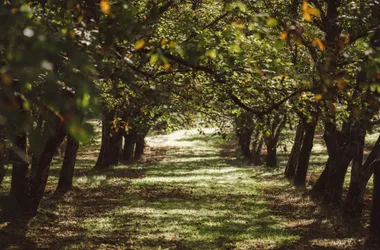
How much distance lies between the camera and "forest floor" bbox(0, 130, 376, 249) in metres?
15.1

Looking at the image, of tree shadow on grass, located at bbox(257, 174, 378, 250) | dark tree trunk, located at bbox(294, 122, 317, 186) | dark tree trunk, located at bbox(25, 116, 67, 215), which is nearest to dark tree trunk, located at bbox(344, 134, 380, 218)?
tree shadow on grass, located at bbox(257, 174, 378, 250)

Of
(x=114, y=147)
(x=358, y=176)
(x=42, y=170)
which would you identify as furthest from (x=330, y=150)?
(x=114, y=147)

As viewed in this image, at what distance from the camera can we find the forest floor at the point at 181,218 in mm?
15102

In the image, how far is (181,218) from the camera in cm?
1917

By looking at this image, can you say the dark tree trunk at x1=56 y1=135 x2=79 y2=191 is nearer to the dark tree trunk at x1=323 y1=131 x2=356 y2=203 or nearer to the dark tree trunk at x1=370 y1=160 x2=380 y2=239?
the dark tree trunk at x1=323 y1=131 x2=356 y2=203

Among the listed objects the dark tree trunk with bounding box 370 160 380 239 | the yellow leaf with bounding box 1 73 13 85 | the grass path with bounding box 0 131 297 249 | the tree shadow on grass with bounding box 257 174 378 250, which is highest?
the yellow leaf with bounding box 1 73 13 85

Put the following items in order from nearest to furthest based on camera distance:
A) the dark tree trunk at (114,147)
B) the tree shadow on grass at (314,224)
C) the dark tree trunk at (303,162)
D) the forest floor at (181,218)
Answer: the tree shadow on grass at (314,224)
the forest floor at (181,218)
the dark tree trunk at (303,162)
the dark tree trunk at (114,147)

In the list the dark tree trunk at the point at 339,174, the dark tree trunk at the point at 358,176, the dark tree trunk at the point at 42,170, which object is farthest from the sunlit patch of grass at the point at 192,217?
the dark tree trunk at the point at 339,174

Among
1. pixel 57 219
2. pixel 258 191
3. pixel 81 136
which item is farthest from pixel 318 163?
pixel 81 136

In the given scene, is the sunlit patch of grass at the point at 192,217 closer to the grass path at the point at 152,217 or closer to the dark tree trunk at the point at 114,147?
the grass path at the point at 152,217

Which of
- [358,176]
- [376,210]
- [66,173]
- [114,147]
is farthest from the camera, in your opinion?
[114,147]

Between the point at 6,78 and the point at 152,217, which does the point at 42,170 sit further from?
the point at 6,78

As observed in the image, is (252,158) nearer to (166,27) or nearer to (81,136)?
(166,27)

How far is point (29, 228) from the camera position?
16234 mm
